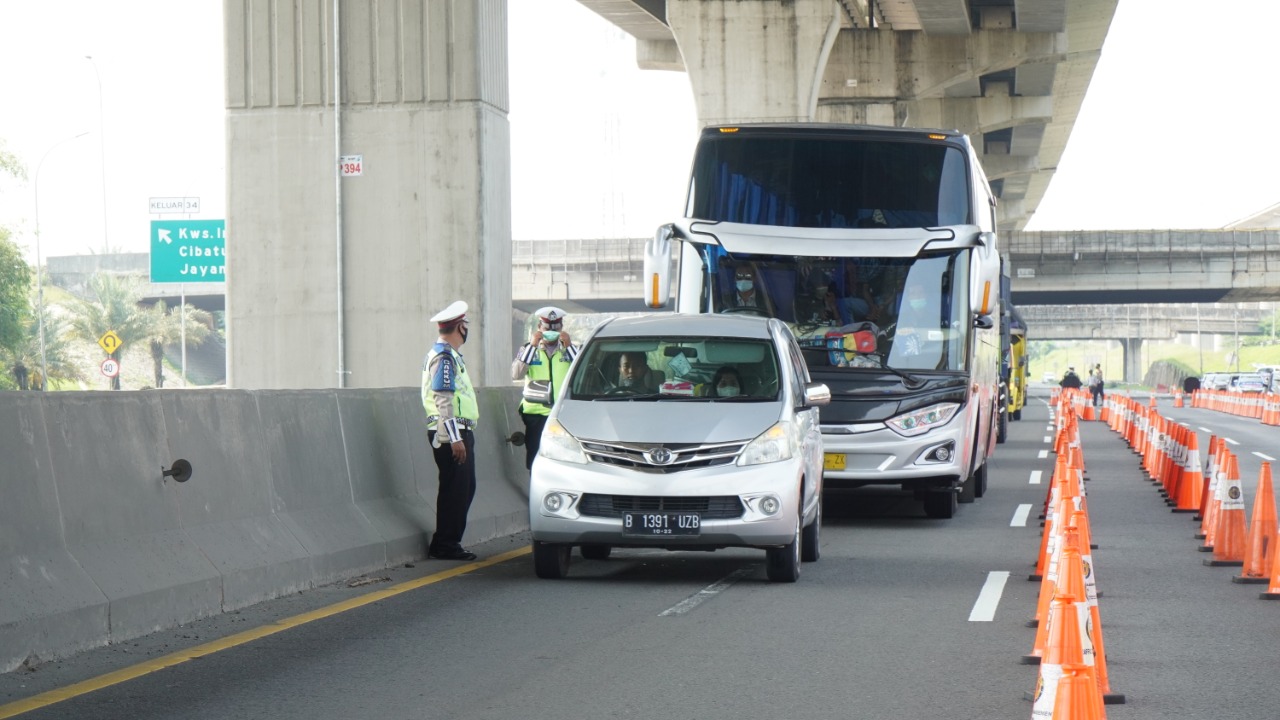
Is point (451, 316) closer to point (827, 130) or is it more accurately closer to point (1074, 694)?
point (827, 130)

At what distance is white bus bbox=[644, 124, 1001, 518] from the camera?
15.7 meters

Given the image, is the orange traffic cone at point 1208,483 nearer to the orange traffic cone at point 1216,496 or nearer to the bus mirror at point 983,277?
the orange traffic cone at point 1216,496

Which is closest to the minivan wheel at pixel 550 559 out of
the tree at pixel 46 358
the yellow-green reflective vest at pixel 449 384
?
the yellow-green reflective vest at pixel 449 384

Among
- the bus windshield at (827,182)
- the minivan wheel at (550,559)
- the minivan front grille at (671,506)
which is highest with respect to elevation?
the bus windshield at (827,182)

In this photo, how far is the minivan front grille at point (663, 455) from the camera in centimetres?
1081

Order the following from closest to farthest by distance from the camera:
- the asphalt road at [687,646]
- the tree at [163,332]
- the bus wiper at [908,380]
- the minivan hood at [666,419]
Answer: the asphalt road at [687,646]
the minivan hood at [666,419]
the bus wiper at [908,380]
the tree at [163,332]

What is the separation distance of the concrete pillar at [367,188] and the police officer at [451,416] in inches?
281

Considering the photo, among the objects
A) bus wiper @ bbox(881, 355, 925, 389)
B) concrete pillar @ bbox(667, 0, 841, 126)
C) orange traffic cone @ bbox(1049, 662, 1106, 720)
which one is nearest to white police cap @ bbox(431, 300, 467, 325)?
bus wiper @ bbox(881, 355, 925, 389)

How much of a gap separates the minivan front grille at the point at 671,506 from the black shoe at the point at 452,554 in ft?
6.15

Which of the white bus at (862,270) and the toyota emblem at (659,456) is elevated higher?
the white bus at (862,270)

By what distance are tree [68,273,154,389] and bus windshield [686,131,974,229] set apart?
76.6 m

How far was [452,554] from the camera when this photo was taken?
1243 cm

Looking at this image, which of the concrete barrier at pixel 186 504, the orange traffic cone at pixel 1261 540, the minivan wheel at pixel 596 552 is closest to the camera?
the concrete barrier at pixel 186 504

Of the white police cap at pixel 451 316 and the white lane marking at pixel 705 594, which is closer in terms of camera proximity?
the white lane marking at pixel 705 594
